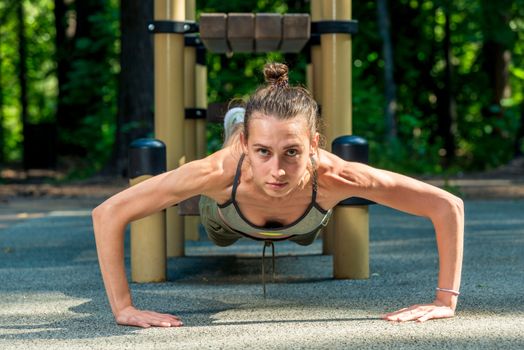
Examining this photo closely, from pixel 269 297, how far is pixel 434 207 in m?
1.03

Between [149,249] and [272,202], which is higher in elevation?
[272,202]

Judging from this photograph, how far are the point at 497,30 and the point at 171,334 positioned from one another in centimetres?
1298

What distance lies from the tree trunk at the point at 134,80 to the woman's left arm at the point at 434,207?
949cm

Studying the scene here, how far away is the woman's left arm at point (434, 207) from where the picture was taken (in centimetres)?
413

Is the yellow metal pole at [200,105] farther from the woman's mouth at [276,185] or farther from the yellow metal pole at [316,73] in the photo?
the woman's mouth at [276,185]

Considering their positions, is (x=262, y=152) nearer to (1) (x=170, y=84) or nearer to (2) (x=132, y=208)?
(2) (x=132, y=208)

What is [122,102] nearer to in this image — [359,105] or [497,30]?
[359,105]

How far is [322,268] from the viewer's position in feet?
19.4

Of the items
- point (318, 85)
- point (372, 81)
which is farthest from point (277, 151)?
point (372, 81)

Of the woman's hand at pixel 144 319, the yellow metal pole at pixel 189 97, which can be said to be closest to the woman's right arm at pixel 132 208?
the woman's hand at pixel 144 319

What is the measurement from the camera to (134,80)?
45.0ft

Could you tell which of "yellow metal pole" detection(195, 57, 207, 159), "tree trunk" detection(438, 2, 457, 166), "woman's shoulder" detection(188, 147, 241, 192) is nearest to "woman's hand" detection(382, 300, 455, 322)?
"woman's shoulder" detection(188, 147, 241, 192)

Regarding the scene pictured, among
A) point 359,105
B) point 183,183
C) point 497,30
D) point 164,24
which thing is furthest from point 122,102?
point 183,183

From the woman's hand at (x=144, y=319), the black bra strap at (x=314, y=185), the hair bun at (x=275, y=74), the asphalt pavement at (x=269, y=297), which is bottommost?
the asphalt pavement at (x=269, y=297)
